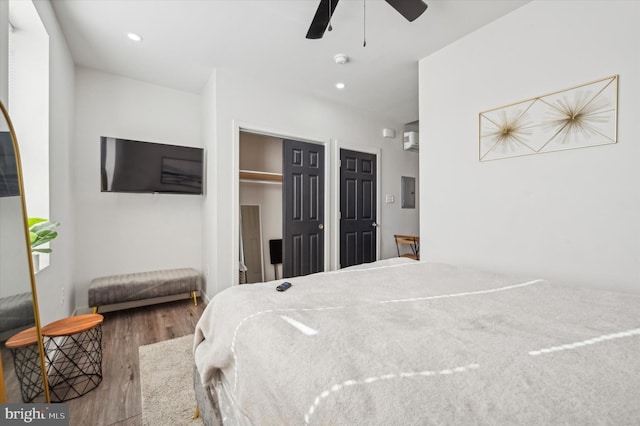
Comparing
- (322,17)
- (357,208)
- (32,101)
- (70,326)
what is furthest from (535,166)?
(32,101)

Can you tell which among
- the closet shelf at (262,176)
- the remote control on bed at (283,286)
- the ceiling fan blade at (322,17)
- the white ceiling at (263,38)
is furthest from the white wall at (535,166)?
the closet shelf at (262,176)

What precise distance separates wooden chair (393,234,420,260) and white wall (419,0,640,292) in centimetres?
140

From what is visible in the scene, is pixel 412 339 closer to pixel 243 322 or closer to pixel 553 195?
pixel 243 322

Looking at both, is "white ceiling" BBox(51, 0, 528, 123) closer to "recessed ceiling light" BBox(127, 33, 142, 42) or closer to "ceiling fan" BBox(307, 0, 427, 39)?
"recessed ceiling light" BBox(127, 33, 142, 42)

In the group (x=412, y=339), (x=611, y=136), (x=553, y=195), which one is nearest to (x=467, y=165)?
(x=553, y=195)

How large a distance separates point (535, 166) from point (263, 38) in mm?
2485

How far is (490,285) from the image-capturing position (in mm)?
1407

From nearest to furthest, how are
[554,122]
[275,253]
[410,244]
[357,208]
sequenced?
[554,122] → [357,208] → [275,253] → [410,244]

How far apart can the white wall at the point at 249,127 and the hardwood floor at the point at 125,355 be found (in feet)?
1.52

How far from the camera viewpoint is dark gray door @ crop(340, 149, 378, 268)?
3918mm

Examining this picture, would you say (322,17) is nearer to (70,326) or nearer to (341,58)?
(341,58)

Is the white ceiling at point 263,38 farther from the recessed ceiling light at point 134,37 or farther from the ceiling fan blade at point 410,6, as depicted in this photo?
the ceiling fan blade at point 410,6

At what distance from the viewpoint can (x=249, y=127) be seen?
3.14 metres

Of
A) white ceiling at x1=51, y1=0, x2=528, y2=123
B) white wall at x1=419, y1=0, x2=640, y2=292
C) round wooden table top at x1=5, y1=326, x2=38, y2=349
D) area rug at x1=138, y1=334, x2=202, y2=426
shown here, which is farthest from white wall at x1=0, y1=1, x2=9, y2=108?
white wall at x1=419, y1=0, x2=640, y2=292
